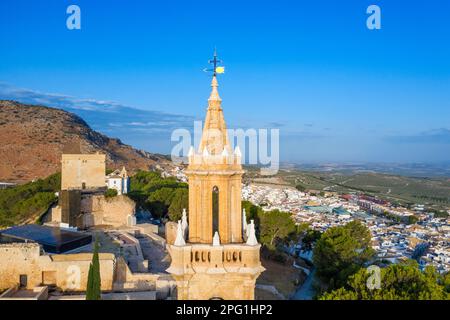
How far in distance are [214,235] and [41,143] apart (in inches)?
2473

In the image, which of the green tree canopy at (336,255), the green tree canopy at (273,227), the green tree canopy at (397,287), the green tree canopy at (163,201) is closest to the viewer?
the green tree canopy at (397,287)

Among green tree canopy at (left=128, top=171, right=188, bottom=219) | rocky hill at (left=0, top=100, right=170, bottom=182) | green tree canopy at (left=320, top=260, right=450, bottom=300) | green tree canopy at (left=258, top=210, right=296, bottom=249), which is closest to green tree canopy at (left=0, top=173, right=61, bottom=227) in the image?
green tree canopy at (left=128, top=171, right=188, bottom=219)

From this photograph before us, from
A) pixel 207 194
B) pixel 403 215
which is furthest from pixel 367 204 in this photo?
pixel 207 194

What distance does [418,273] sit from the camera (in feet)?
45.2

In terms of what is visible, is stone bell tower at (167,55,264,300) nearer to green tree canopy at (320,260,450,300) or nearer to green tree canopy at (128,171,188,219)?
green tree canopy at (320,260,450,300)

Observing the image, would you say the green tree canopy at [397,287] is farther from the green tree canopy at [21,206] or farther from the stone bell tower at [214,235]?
the green tree canopy at [21,206]

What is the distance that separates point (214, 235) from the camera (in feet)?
29.7

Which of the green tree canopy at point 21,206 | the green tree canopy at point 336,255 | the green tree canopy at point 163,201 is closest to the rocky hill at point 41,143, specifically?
the green tree canopy at point 21,206

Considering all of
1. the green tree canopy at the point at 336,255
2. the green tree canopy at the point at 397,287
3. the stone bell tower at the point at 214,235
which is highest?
the stone bell tower at the point at 214,235

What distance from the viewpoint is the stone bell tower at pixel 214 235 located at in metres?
8.95

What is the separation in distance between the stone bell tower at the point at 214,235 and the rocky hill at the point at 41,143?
46.4 m

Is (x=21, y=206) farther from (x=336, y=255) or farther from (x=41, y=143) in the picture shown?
(x=41, y=143)

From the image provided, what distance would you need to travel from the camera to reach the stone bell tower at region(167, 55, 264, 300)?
8953mm
